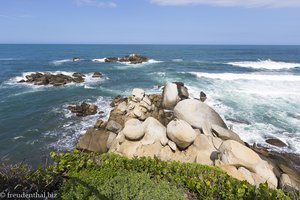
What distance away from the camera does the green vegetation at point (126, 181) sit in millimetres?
6266

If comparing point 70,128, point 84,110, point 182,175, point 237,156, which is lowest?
point 70,128

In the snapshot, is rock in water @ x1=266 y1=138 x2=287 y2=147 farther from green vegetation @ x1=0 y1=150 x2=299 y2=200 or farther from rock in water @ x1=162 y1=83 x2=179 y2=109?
green vegetation @ x1=0 y1=150 x2=299 y2=200

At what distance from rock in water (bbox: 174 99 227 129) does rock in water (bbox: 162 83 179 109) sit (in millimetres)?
5739

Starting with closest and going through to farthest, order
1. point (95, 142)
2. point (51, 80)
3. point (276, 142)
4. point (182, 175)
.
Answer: point (182, 175) → point (95, 142) → point (276, 142) → point (51, 80)

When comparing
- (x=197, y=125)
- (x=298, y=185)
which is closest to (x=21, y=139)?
(x=197, y=125)

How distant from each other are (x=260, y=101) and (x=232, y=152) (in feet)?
58.0

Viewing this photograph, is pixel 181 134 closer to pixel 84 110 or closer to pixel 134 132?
pixel 134 132

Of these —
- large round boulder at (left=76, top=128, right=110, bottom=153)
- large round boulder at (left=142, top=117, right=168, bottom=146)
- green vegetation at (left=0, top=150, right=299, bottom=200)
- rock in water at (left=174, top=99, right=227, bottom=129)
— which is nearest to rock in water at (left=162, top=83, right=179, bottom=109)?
rock in water at (left=174, top=99, right=227, bottom=129)

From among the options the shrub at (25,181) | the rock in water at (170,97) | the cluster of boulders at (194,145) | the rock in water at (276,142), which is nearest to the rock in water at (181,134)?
the cluster of boulders at (194,145)

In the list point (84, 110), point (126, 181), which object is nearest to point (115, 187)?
point (126, 181)

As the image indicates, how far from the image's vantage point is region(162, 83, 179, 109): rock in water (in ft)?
78.2

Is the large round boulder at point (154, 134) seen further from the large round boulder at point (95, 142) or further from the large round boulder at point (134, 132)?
the large round boulder at point (95, 142)

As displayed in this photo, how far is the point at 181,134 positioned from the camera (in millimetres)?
11961

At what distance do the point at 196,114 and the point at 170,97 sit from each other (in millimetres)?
7135
